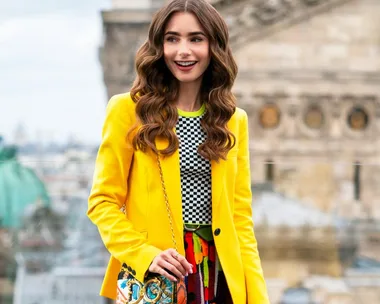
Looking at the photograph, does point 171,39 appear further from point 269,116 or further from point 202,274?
point 269,116

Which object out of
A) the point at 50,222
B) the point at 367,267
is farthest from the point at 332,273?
the point at 50,222

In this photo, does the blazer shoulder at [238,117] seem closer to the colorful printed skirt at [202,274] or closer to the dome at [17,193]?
the colorful printed skirt at [202,274]

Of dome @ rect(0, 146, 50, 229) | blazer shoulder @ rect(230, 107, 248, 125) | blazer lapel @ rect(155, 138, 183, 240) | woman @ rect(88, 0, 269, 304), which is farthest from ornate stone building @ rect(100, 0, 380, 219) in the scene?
blazer lapel @ rect(155, 138, 183, 240)

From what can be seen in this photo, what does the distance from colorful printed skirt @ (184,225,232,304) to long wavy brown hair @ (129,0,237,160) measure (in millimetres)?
223

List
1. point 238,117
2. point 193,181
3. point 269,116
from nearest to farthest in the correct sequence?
point 193,181 < point 238,117 < point 269,116

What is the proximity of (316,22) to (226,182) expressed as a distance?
15336mm

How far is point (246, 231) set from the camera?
8.96 feet

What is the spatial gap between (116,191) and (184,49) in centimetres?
40

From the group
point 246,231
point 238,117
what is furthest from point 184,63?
point 246,231

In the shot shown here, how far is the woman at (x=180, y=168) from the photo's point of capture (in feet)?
8.41

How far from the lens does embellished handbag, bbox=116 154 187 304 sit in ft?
8.28

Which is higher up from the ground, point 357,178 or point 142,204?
point 357,178

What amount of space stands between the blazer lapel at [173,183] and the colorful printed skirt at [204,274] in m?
0.07

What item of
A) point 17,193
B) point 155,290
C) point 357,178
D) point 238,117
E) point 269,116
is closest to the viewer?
point 155,290
